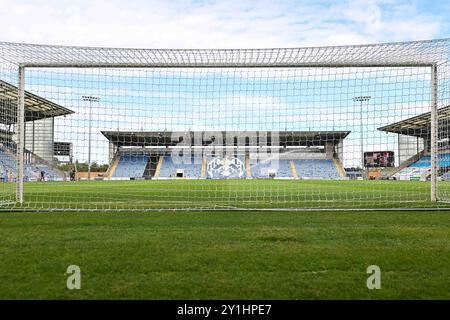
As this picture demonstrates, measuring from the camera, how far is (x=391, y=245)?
4.67 metres

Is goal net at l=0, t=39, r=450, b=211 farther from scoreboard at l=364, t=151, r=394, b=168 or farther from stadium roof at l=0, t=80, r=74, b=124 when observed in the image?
scoreboard at l=364, t=151, r=394, b=168

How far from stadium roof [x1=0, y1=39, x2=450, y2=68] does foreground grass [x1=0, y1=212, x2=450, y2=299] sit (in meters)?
Result: 3.96

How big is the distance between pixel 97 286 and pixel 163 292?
22.3 inches

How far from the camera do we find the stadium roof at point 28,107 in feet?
31.6

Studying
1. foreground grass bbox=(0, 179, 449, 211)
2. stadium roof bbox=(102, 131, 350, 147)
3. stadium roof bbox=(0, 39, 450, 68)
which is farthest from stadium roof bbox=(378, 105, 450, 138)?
foreground grass bbox=(0, 179, 449, 211)

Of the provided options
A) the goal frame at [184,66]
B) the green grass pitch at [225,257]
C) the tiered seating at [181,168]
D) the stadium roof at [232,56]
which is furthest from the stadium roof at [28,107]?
the tiered seating at [181,168]

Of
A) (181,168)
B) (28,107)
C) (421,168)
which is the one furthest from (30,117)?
(181,168)

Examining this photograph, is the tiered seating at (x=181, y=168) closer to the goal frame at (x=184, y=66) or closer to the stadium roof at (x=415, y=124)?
the goal frame at (x=184, y=66)

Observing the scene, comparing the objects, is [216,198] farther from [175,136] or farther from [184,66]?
[184,66]

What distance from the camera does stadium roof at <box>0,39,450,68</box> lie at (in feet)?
28.0

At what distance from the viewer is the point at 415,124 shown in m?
10.6

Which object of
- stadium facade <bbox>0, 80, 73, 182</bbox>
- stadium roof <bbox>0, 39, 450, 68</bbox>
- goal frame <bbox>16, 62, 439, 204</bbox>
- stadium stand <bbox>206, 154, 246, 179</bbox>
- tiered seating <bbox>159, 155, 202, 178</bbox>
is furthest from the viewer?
tiered seating <bbox>159, 155, 202, 178</bbox>

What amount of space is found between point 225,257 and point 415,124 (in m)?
8.65
